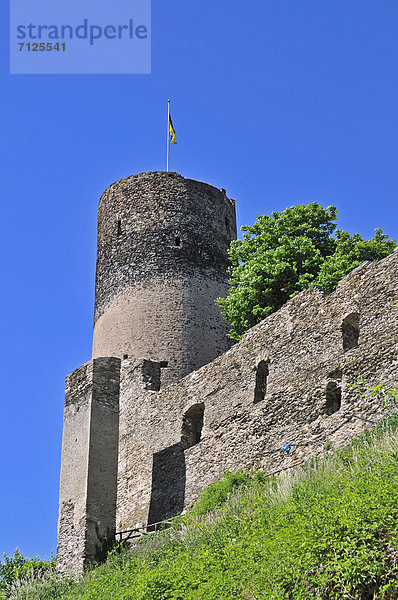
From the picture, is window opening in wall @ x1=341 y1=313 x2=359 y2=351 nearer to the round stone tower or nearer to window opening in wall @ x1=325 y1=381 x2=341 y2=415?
window opening in wall @ x1=325 y1=381 x2=341 y2=415

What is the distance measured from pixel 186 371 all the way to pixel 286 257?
4052 millimetres

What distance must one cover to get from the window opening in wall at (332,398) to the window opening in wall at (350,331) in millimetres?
707

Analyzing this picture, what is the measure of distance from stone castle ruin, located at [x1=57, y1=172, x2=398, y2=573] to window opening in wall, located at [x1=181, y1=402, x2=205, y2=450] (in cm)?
3

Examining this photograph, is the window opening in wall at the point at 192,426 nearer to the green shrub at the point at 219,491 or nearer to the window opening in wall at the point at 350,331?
the green shrub at the point at 219,491

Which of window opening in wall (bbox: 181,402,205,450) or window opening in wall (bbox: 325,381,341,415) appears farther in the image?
window opening in wall (bbox: 181,402,205,450)

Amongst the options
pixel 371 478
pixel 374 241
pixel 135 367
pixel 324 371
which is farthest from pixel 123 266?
pixel 371 478

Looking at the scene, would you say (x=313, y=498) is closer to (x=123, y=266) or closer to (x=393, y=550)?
(x=393, y=550)

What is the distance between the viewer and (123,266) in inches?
997

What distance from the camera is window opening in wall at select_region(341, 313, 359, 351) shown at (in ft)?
51.9

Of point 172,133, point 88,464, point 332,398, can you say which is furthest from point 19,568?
point 172,133

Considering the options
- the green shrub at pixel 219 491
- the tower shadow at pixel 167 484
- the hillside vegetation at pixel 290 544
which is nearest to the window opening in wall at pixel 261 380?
the green shrub at pixel 219 491

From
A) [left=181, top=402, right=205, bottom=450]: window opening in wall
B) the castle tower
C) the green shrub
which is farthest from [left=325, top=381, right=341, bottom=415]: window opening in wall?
the castle tower

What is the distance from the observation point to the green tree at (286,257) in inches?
825

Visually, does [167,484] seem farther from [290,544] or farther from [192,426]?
[290,544]
